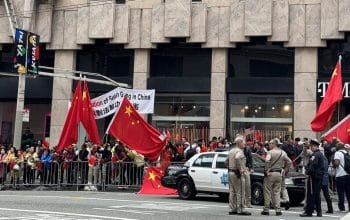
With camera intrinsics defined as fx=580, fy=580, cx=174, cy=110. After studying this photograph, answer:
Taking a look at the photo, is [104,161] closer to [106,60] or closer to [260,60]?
[106,60]

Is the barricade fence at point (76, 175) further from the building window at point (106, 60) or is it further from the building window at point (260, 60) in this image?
the building window at point (260, 60)

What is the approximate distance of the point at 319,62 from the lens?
2573 cm

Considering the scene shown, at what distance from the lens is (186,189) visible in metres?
17.7

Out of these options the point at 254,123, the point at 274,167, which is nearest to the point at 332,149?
the point at 274,167

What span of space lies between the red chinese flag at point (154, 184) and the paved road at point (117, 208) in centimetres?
124

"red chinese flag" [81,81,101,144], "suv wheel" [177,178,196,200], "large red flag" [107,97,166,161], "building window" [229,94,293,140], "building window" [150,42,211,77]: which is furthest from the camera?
"building window" [150,42,211,77]

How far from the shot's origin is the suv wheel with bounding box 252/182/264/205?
16125 mm

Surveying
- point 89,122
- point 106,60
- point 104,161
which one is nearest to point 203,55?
point 106,60

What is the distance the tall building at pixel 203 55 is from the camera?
25453 mm

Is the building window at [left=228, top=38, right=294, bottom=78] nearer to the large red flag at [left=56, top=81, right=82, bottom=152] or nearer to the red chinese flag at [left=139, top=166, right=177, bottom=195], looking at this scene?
the large red flag at [left=56, top=81, right=82, bottom=152]

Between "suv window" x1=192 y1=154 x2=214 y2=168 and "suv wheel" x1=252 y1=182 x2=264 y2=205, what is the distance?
5.68ft

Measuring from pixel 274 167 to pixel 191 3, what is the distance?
14.4 m

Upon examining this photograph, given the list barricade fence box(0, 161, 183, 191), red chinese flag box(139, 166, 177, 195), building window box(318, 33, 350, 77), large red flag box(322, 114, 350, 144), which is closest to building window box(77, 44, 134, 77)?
barricade fence box(0, 161, 183, 191)

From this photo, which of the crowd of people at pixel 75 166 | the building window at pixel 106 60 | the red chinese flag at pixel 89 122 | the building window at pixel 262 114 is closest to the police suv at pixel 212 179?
the crowd of people at pixel 75 166
